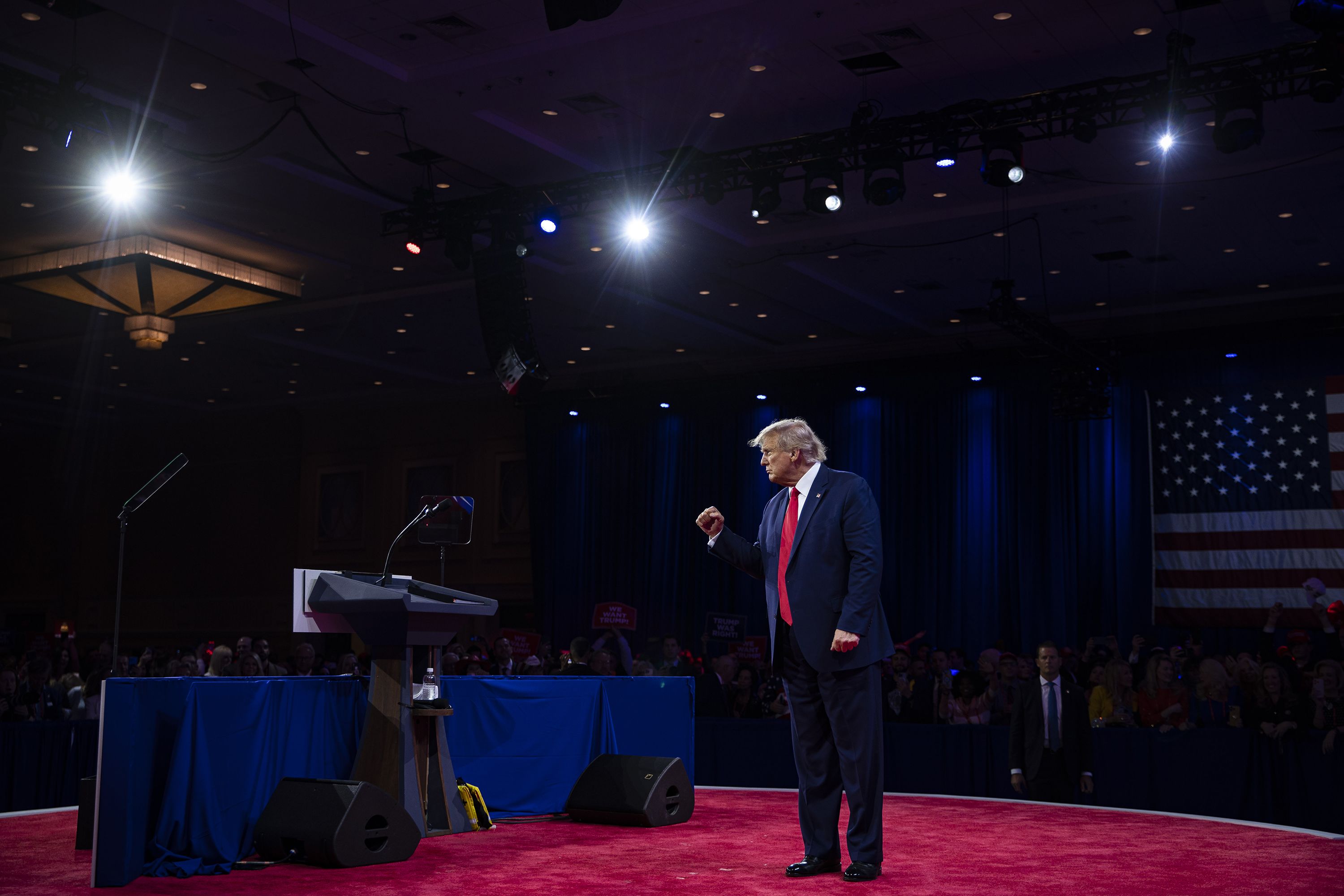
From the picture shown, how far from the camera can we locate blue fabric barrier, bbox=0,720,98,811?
313 inches

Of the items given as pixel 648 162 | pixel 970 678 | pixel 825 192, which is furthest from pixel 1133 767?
pixel 648 162

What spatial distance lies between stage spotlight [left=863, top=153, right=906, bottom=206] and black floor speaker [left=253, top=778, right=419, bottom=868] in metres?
5.93

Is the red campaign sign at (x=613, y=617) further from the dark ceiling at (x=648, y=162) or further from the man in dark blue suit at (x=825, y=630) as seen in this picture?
the man in dark blue suit at (x=825, y=630)

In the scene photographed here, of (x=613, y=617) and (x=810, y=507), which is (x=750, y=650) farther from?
(x=810, y=507)

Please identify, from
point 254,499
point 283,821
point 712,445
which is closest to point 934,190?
point 712,445

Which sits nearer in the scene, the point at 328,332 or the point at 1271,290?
the point at 1271,290

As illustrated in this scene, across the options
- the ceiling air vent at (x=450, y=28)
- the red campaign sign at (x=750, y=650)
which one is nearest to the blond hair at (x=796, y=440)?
the ceiling air vent at (x=450, y=28)

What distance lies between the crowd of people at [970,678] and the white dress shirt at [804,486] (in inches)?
115

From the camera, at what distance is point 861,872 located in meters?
4.04

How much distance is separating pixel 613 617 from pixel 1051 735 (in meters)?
8.64

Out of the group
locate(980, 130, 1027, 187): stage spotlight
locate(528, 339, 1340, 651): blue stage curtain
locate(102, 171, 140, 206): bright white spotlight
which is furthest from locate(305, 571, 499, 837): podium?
locate(528, 339, 1340, 651): blue stage curtain

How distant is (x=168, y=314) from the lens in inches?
549

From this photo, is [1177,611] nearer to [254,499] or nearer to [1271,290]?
[1271,290]

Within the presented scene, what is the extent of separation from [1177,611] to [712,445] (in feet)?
20.8
